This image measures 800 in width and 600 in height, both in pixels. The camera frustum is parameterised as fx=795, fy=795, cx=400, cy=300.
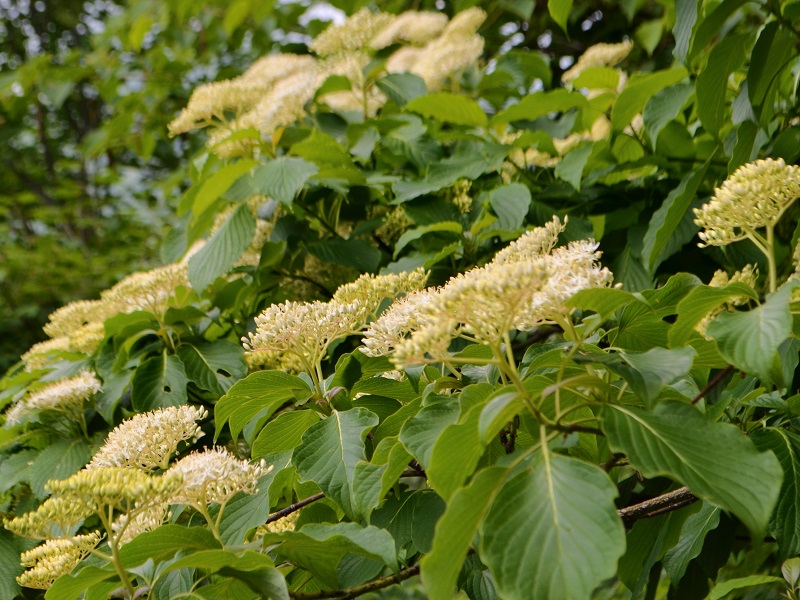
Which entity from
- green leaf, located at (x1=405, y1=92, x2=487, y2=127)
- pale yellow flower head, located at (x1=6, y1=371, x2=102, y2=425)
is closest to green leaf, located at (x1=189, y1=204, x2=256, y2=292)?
pale yellow flower head, located at (x1=6, y1=371, x2=102, y2=425)

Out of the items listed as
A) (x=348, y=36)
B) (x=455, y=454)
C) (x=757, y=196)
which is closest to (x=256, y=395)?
(x=455, y=454)

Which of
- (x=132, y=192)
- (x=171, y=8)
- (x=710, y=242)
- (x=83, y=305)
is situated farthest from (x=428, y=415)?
(x=132, y=192)

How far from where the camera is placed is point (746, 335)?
3.03 feet

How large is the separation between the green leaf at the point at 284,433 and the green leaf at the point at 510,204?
2.17 feet

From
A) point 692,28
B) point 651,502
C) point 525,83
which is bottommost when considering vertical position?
point 651,502

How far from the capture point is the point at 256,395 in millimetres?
1286

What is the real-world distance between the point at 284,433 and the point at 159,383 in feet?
1.94

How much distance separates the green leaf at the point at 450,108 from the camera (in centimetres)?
216

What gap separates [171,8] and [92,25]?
13.4ft

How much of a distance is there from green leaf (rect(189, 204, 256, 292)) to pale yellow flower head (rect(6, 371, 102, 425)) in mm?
325

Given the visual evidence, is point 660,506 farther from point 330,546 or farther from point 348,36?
point 348,36

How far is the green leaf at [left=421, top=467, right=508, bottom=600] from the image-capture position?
81cm

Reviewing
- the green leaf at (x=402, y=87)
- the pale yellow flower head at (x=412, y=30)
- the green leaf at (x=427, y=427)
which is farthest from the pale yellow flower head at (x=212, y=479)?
the pale yellow flower head at (x=412, y=30)

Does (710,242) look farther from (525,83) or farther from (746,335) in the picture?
(525,83)
